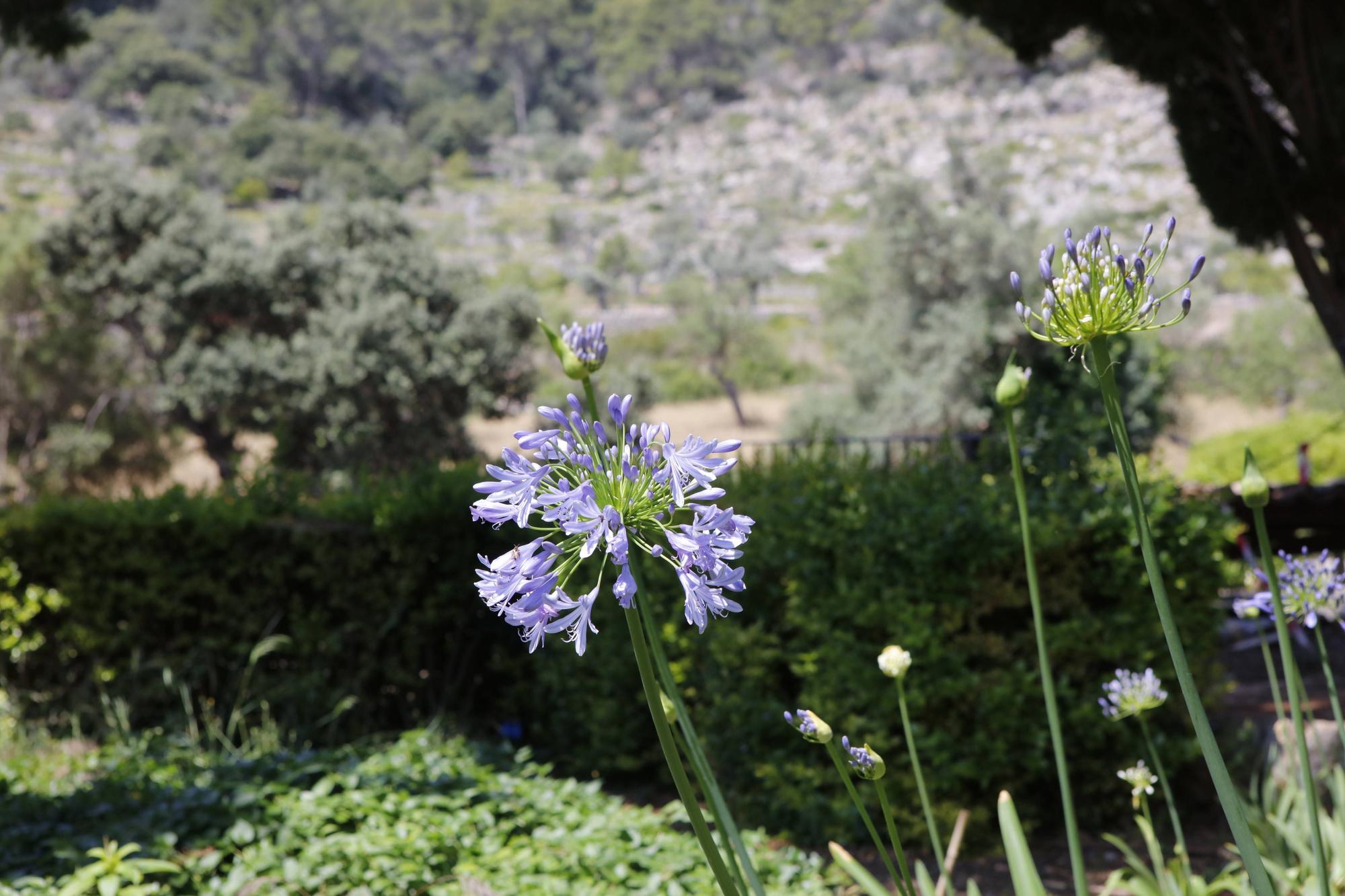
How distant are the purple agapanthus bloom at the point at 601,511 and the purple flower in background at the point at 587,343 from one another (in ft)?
0.27

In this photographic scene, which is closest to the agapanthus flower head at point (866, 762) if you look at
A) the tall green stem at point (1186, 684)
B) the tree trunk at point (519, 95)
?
the tall green stem at point (1186, 684)

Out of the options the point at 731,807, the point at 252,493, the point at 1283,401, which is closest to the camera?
the point at 731,807

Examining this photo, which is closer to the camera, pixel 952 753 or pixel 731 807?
pixel 952 753

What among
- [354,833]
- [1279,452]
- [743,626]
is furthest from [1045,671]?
[1279,452]

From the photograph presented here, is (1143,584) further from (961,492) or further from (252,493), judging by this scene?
(252,493)

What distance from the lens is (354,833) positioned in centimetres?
290

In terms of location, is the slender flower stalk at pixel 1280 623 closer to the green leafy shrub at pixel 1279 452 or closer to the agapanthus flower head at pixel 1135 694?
the agapanthus flower head at pixel 1135 694

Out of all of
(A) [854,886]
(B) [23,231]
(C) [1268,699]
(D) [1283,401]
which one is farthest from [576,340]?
(D) [1283,401]

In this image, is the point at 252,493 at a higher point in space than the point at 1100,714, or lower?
higher

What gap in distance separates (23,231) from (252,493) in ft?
52.7

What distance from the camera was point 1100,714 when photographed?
11.2ft

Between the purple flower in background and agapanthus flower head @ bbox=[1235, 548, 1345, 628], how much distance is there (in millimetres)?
999

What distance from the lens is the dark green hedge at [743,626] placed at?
3400 millimetres

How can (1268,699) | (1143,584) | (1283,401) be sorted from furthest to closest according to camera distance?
(1283,401)
(1268,699)
(1143,584)
